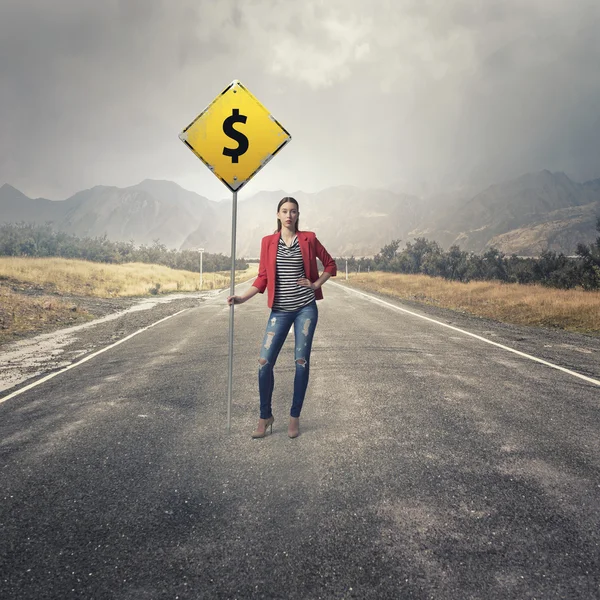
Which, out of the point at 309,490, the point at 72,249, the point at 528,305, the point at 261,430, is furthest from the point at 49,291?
the point at 72,249

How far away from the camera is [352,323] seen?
35.6ft

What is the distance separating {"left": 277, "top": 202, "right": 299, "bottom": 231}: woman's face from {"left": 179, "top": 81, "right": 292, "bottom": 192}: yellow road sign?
0.65 m

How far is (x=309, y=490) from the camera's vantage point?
Result: 8.83 ft

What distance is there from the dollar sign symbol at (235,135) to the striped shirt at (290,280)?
114cm

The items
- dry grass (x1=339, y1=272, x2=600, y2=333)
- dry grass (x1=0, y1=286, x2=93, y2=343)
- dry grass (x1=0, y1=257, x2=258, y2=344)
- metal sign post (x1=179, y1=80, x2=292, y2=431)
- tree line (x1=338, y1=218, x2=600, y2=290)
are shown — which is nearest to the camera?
metal sign post (x1=179, y1=80, x2=292, y2=431)

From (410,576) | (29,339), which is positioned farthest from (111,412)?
(29,339)

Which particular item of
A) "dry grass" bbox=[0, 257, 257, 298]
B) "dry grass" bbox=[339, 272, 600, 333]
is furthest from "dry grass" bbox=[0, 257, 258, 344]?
"dry grass" bbox=[339, 272, 600, 333]

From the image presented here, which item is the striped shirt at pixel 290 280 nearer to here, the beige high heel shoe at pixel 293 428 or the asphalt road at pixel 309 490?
the beige high heel shoe at pixel 293 428

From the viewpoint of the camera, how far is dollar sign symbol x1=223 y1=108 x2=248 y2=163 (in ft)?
12.7

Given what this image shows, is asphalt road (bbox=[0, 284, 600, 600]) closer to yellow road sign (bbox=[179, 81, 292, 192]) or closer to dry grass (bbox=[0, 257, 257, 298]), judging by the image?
yellow road sign (bbox=[179, 81, 292, 192])

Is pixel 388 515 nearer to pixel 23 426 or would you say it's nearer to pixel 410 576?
pixel 410 576

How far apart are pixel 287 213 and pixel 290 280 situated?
1.95 feet

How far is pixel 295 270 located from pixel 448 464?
197cm

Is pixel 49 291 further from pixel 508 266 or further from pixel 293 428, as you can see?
pixel 508 266
